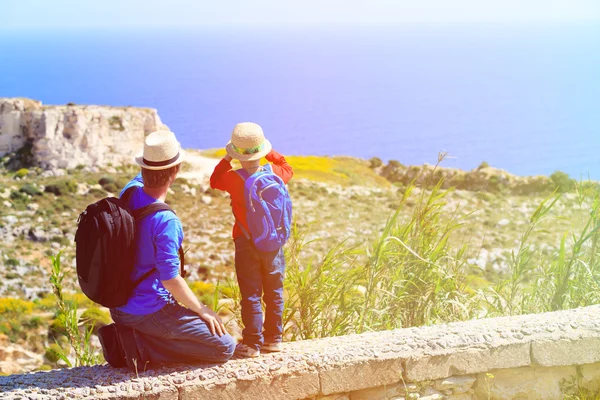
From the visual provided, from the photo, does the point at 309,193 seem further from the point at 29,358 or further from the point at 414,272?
the point at 414,272

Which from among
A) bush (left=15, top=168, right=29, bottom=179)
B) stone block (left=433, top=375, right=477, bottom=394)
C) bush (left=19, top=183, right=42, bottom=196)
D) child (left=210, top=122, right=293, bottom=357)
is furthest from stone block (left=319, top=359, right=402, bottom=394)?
bush (left=15, top=168, right=29, bottom=179)

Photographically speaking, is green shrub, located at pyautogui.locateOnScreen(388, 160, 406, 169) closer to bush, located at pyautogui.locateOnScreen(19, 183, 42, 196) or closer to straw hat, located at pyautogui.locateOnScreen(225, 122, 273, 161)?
bush, located at pyautogui.locateOnScreen(19, 183, 42, 196)

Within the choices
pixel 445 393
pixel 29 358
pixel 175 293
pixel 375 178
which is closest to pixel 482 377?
pixel 445 393

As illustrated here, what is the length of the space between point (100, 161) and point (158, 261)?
32495 mm

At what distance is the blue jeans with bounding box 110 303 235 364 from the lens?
307cm

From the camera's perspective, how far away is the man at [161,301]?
294 centimetres

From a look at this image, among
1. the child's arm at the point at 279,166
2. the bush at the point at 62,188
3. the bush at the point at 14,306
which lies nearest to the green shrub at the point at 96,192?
the bush at the point at 62,188

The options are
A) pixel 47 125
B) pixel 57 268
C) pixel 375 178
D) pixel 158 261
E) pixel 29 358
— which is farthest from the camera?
pixel 375 178

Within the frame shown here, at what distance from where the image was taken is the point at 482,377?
3.26 metres

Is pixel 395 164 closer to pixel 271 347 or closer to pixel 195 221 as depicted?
pixel 195 221

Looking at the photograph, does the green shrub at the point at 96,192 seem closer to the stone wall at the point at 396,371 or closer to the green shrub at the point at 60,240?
the green shrub at the point at 60,240

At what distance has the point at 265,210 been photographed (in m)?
3.19

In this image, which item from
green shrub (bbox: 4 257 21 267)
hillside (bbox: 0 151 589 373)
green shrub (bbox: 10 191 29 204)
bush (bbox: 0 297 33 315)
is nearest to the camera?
bush (bbox: 0 297 33 315)

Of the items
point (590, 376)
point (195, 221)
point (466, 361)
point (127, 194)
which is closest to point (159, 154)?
point (127, 194)
